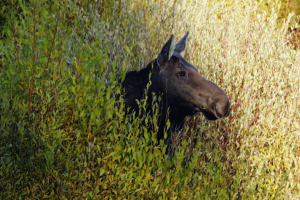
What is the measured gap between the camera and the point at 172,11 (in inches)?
257

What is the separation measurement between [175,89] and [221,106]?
55cm

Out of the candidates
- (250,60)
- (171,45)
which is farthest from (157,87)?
(250,60)

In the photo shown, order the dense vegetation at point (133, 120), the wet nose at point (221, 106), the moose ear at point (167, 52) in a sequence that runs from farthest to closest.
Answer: the moose ear at point (167, 52) < the wet nose at point (221, 106) < the dense vegetation at point (133, 120)

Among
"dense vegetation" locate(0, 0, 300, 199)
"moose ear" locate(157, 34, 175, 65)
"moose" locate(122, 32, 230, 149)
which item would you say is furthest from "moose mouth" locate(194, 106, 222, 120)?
"moose ear" locate(157, 34, 175, 65)

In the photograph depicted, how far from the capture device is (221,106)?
3883mm

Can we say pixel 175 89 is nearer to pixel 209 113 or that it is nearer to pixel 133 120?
pixel 209 113

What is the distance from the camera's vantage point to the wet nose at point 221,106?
3881 millimetres

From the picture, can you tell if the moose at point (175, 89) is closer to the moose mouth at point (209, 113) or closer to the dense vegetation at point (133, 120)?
the moose mouth at point (209, 113)

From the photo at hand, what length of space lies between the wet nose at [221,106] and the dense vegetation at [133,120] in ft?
1.36

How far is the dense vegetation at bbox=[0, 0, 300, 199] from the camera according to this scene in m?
3.11

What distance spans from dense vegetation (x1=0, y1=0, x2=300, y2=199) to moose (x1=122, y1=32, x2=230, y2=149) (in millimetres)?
189

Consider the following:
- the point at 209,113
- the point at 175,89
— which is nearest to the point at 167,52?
the point at 175,89

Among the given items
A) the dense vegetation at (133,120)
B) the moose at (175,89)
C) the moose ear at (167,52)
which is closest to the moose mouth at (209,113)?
the moose at (175,89)

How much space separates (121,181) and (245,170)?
2.02 meters
